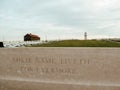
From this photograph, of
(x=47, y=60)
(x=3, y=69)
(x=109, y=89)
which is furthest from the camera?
(x=3, y=69)

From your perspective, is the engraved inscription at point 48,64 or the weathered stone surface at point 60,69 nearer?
the weathered stone surface at point 60,69

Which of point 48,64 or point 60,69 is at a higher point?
point 48,64

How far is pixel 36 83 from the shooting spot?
5473mm

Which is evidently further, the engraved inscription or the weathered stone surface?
the engraved inscription

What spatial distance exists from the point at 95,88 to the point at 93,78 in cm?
23

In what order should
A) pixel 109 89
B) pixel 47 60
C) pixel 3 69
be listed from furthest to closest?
pixel 3 69, pixel 47 60, pixel 109 89

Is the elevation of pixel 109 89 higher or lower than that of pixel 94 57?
lower

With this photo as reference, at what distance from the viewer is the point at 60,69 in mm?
5352

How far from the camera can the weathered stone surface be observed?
16.6 ft

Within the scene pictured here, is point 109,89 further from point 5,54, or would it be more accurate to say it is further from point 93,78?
point 5,54

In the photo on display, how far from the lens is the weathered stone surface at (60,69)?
5062 mm

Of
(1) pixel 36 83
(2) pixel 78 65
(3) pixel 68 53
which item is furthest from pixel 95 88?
(1) pixel 36 83

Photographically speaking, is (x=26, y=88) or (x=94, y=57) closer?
(x=94, y=57)

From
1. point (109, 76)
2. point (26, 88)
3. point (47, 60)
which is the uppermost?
point (47, 60)
